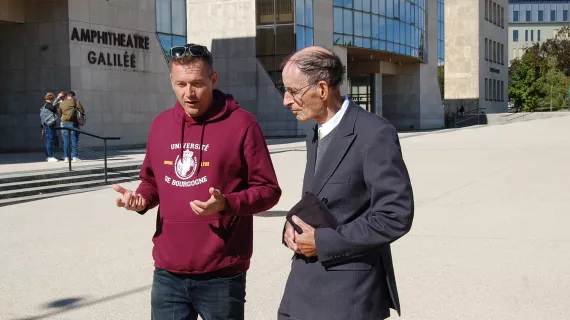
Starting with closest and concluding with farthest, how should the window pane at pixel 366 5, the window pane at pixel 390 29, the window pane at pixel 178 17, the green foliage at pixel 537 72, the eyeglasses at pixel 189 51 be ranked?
the eyeglasses at pixel 189 51 → the window pane at pixel 178 17 → the window pane at pixel 366 5 → the window pane at pixel 390 29 → the green foliage at pixel 537 72

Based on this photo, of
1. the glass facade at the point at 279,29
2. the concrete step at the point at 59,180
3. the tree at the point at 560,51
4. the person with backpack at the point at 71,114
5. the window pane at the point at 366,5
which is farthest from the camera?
the tree at the point at 560,51

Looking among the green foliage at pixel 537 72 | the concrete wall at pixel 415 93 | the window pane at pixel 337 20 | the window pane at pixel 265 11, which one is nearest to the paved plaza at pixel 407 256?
the window pane at pixel 265 11

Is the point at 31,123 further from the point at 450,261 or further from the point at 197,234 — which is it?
the point at 197,234

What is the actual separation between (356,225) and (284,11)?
35056 mm

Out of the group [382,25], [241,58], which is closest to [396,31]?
[382,25]

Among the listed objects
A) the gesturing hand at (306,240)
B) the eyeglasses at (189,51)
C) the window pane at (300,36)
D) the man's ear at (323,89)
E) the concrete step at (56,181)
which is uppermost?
the window pane at (300,36)

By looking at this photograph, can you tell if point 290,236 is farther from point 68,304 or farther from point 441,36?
point 441,36

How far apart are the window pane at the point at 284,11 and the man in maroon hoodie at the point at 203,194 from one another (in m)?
34.2

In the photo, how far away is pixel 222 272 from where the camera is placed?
3.07 metres

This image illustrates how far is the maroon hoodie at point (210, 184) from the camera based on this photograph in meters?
3.04

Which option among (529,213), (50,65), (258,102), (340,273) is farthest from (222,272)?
(258,102)

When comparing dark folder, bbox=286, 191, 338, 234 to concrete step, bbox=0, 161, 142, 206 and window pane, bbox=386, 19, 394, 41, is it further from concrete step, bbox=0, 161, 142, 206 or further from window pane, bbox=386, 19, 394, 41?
window pane, bbox=386, 19, 394, 41

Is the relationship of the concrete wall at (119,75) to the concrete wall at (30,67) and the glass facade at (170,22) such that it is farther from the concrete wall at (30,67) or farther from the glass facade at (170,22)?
the glass facade at (170,22)

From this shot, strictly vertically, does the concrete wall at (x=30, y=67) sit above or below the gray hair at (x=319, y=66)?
above
